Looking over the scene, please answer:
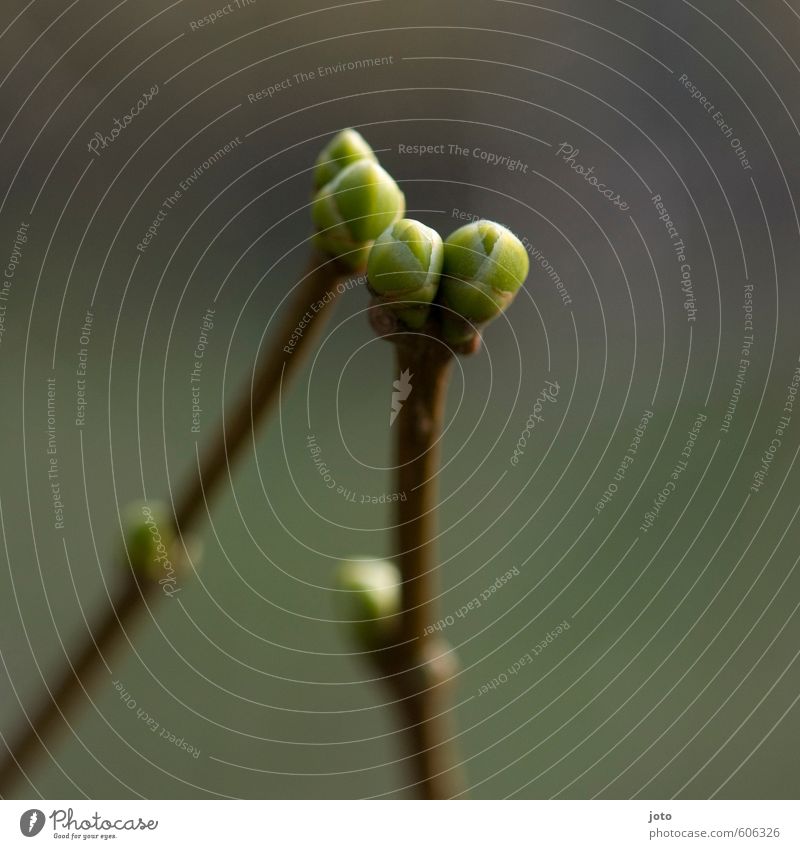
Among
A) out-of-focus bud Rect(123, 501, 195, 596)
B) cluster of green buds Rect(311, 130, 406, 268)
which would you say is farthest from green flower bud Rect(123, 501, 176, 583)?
cluster of green buds Rect(311, 130, 406, 268)

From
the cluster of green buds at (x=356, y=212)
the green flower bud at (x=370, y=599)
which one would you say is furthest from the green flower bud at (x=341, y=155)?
the green flower bud at (x=370, y=599)

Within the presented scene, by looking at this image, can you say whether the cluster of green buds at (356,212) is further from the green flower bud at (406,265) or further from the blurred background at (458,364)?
the blurred background at (458,364)

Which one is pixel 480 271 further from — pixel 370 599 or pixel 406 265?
pixel 370 599

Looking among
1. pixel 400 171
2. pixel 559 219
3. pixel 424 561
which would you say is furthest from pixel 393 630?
pixel 559 219

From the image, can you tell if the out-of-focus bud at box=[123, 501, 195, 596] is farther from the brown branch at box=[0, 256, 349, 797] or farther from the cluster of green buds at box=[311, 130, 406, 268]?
the cluster of green buds at box=[311, 130, 406, 268]

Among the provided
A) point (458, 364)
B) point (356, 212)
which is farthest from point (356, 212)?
point (458, 364)

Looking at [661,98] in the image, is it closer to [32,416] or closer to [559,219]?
[559,219]
